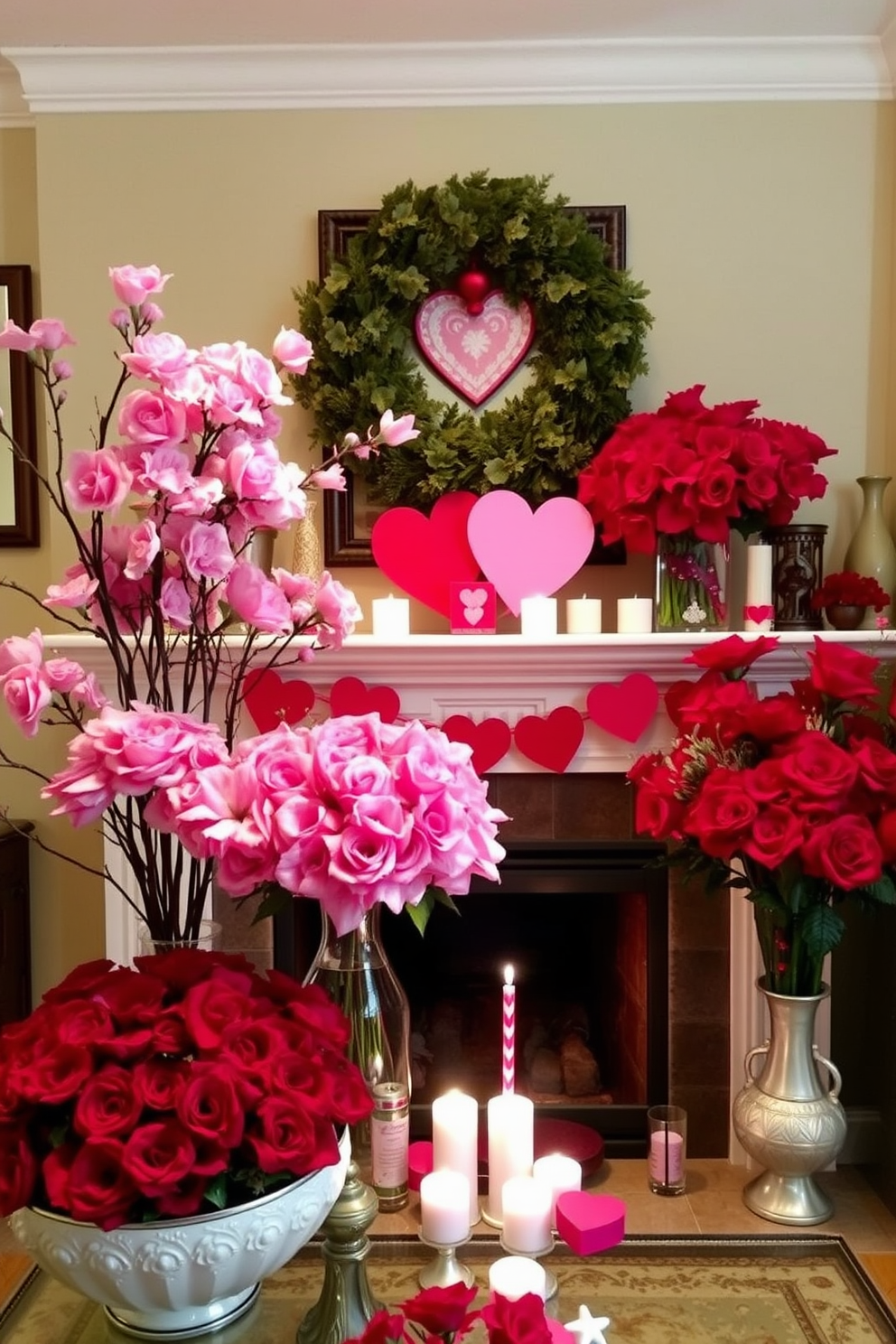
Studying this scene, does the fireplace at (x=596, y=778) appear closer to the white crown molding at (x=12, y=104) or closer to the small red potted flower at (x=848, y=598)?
the small red potted flower at (x=848, y=598)

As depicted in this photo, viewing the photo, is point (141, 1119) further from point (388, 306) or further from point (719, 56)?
point (719, 56)

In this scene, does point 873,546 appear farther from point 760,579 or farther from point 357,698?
point 357,698

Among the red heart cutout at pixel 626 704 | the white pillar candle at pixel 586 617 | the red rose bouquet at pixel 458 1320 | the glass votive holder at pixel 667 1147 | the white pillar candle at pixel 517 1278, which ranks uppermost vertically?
the white pillar candle at pixel 586 617

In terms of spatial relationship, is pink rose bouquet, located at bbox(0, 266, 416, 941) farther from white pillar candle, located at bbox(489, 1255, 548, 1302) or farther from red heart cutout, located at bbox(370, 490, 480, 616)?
red heart cutout, located at bbox(370, 490, 480, 616)

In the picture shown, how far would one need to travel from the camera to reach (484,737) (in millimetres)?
1997

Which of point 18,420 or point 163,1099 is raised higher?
point 18,420

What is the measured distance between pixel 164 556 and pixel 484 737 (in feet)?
3.49

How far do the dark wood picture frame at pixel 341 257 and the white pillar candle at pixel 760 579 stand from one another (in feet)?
0.90

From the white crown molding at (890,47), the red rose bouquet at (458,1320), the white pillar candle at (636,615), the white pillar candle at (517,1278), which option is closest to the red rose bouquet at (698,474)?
the white pillar candle at (636,615)

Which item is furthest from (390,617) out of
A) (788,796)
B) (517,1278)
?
(517,1278)

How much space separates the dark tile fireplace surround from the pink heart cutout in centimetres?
37

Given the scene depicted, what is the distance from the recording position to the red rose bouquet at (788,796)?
4.95 ft

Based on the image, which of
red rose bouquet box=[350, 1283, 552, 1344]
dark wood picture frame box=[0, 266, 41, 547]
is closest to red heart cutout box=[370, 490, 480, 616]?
dark wood picture frame box=[0, 266, 41, 547]

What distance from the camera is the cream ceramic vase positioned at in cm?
204
